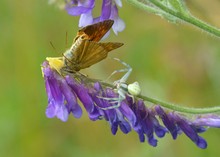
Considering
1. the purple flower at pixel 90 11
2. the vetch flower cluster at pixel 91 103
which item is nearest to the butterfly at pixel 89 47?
the vetch flower cluster at pixel 91 103

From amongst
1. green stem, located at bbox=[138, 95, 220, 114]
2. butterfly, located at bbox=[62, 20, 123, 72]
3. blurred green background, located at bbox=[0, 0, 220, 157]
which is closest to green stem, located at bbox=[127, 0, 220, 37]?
butterfly, located at bbox=[62, 20, 123, 72]

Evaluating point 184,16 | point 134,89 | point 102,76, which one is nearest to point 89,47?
point 134,89

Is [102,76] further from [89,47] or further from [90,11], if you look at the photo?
[89,47]

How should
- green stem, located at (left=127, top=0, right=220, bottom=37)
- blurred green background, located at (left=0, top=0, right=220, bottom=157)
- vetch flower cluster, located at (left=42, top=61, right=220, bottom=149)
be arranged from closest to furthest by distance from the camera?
green stem, located at (left=127, top=0, right=220, bottom=37), vetch flower cluster, located at (left=42, top=61, right=220, bottom=149), blurred green background, located at (left=0, top=0, right=220, bottom=157)

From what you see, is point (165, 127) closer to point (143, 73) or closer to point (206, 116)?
point (206, 116)

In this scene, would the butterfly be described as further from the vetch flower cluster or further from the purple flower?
the purple flower

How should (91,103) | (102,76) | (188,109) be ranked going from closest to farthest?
(188,109)
(91,103)
(102,76)
